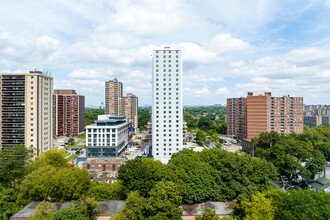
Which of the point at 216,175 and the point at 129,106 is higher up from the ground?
the point at 129,106

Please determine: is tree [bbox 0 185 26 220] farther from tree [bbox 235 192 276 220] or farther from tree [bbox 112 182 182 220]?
tree [bbox 235 192 276 220]

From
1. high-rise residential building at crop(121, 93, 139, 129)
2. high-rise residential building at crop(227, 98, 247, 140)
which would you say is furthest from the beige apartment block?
high-rise residential building at crop(227, 98, 247, 140)

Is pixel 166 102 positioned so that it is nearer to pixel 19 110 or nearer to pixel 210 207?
pixel 210 207

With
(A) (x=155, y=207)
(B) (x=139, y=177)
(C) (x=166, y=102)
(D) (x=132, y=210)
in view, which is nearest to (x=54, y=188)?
(B) (x=139, y=177)

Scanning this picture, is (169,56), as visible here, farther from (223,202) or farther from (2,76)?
(2,76)

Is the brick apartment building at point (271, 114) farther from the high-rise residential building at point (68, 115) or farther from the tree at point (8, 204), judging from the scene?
the high-rise residential building at point (68, 115)

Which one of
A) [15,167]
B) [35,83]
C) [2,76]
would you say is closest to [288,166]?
[15,167]
